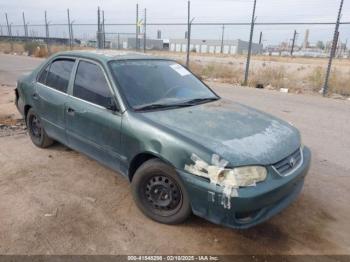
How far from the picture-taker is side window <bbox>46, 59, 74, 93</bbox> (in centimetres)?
410

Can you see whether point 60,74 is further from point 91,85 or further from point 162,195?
point 162,195

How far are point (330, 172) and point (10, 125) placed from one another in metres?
5.70

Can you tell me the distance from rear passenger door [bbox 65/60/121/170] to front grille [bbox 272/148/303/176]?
5.23ft

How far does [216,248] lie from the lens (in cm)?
282

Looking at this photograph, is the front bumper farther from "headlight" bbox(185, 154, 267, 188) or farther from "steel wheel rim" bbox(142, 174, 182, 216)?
"steel wheel rim" bbox(142, 174, 182, 216)

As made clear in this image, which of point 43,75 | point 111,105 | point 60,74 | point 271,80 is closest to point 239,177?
point 111,105

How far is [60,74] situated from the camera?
4.28 m

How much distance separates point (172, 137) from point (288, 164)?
112cm

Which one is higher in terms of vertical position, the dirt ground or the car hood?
the car hood

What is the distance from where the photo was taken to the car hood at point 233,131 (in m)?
2.71

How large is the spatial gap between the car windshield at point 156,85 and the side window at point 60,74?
809 millimetres

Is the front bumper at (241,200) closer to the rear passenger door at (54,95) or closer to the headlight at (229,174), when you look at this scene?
the headlight at (229,174)

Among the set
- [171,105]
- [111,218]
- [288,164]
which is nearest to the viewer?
[288,164]

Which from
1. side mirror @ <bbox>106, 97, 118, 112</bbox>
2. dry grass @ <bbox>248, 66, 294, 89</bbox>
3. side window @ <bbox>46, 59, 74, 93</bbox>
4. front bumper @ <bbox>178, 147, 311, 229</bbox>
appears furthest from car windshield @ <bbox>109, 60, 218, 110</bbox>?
dry grass @ <bbox>248, 66, 294, 89</bbox>
